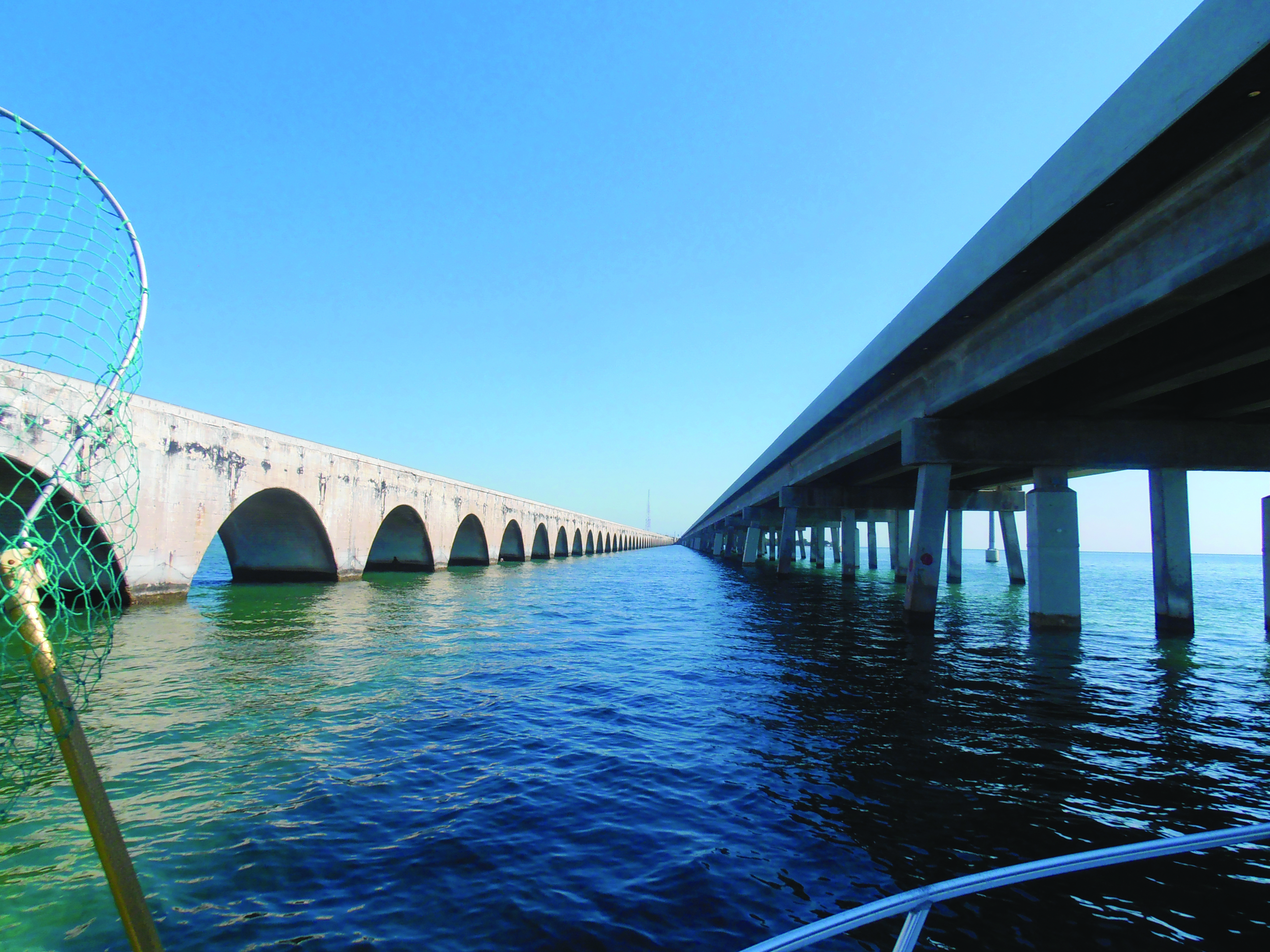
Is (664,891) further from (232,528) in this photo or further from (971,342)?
(232,528)

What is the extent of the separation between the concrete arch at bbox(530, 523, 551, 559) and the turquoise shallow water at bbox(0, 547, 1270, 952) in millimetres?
54976

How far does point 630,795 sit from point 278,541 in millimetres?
26902

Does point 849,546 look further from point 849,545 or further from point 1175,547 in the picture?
point 1175,547

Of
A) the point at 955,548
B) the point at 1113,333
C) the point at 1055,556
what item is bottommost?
the point at 955,548

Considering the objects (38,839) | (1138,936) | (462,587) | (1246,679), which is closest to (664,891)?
(1138,936)

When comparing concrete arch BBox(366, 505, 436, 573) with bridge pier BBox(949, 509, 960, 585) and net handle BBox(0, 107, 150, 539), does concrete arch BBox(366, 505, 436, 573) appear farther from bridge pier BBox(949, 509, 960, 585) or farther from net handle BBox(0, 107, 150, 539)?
net handle BBox(0, 107, 150, 539)

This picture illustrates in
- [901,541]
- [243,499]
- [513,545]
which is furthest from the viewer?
[513,545]

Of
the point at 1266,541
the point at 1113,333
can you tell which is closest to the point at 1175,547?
the point at 1266,541

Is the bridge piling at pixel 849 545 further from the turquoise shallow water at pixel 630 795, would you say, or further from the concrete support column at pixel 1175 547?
the turquoise shallow water at pixel 630 795

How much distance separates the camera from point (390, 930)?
4.12m

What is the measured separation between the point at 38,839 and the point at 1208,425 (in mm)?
24176

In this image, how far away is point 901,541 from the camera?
48125 millimetres

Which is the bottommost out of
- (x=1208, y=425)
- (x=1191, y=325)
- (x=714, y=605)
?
(x=714, y=605)

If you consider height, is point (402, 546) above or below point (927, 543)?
below
